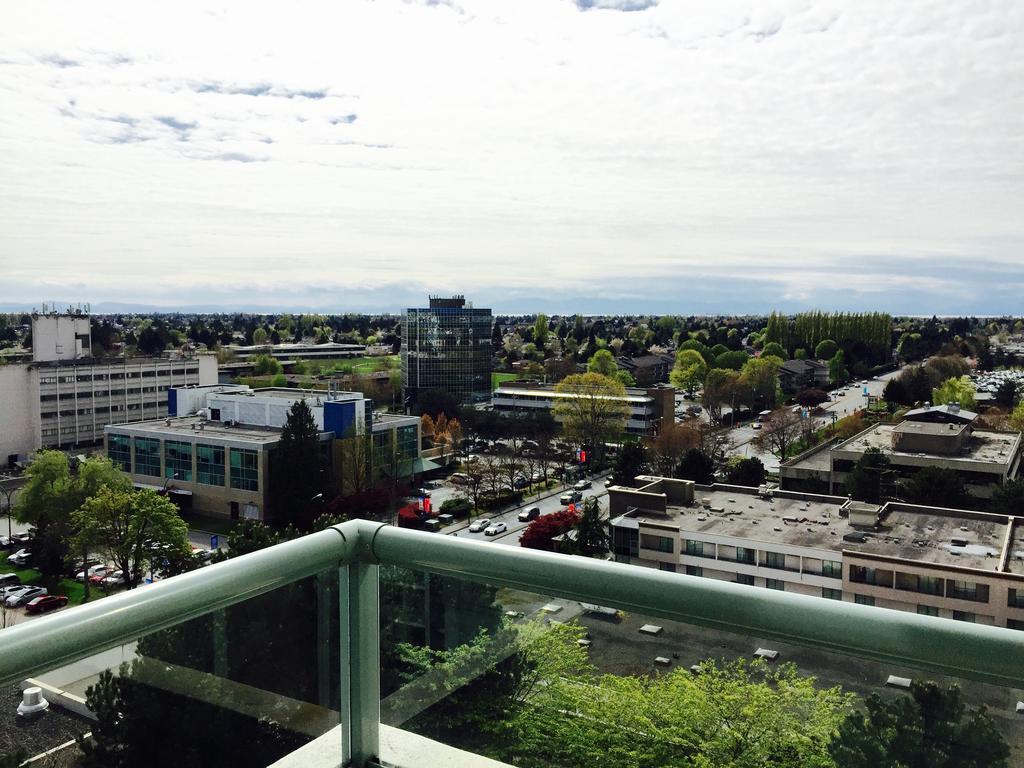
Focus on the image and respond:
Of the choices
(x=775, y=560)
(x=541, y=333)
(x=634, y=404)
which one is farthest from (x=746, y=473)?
(x=541, y=333)

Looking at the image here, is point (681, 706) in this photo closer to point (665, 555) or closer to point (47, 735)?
point (47, 735)

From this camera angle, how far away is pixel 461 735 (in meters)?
1.02

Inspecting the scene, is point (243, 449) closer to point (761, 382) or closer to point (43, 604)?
point (43, 604)

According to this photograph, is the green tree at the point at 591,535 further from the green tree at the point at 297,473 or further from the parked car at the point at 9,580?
the parked car at the point at 9,580

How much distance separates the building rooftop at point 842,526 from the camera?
952 centimetres

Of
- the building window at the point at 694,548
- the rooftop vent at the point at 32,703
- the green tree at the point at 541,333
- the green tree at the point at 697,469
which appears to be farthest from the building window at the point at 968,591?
the green tree at the point at 541,333

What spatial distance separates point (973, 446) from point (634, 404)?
29.2 feet

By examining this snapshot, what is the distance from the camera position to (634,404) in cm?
2348

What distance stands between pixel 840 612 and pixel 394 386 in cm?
2948

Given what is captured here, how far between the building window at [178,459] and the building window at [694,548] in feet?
32.6

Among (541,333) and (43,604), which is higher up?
(541,333)

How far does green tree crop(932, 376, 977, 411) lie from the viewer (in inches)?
960

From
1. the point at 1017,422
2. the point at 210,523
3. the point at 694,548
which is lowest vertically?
the point at 210,523

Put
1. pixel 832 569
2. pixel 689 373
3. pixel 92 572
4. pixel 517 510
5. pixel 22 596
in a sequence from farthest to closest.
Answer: pixel 689 373
pixel 517 510
pixel 92 572
pixel 22 596
pixel 832 569
